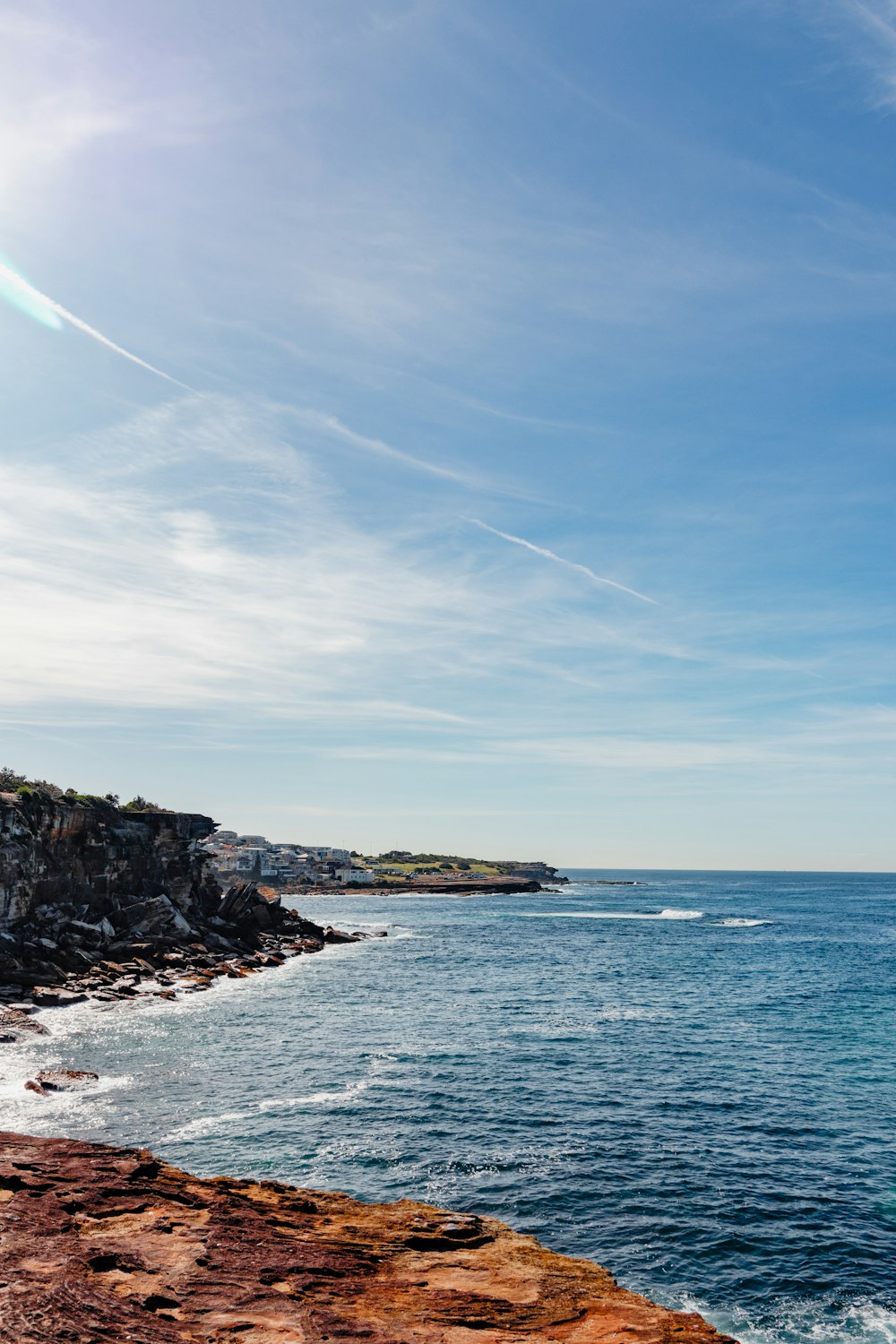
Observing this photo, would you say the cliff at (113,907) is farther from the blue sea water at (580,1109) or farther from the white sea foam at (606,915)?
the white sea foam at (606,915)

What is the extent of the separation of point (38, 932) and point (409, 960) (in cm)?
4070

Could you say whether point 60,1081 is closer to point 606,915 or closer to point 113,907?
point 113,907

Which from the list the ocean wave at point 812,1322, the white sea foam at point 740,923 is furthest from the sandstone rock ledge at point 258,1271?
the white sea foam at point 740,923

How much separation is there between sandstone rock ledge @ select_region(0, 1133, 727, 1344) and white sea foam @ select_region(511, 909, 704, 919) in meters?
147

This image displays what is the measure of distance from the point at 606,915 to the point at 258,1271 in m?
167

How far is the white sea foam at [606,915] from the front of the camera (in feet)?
552

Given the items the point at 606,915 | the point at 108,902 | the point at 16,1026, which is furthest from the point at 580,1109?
the point at 606,915

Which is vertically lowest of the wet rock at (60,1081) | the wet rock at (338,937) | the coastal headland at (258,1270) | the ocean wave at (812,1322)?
the wet rock at (338,937)

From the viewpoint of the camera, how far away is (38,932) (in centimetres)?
7831

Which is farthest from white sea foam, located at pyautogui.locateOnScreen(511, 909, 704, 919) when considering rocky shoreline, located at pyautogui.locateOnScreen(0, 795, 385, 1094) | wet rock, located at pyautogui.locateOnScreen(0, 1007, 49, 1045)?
wet rock, located at pyautogui.locateOnScreen(0, 1007, 49, 1045)

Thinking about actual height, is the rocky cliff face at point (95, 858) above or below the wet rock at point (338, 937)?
above

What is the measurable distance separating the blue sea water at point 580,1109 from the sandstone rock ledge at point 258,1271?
6.19 meters

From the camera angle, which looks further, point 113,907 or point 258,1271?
point 113,907

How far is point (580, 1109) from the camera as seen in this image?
133 feet
